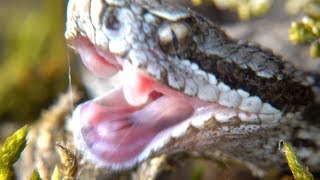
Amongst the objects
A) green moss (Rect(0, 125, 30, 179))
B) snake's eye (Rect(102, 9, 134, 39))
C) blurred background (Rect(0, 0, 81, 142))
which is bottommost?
blurred background (Rect(0, 0, 81, 142))

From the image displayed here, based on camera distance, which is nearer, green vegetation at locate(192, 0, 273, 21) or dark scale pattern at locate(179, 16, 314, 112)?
dark scale pattern at locate(179, 16, 314, 112)

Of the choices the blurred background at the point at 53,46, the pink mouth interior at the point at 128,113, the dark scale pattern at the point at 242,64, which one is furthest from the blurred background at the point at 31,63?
the dark scale pattern at the point at 242,64

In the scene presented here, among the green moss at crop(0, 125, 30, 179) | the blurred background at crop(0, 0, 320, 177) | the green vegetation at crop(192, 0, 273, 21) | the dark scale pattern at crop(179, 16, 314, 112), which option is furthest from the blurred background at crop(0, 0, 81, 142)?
the dark scale pattern at crop(179, 16, 314, 112)

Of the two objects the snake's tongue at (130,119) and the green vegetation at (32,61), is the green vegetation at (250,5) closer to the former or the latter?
the snake's tongue at (130,119)

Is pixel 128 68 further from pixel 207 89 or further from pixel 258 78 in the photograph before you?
pixel 258 78

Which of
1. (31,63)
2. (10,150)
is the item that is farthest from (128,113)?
(31,63)

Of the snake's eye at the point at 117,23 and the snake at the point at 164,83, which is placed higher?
the snake's eye at the point at 117,23

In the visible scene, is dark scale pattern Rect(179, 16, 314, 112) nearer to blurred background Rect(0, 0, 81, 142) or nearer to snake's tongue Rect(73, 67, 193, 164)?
snake's tongue Rect(73, 67, 193, 164)

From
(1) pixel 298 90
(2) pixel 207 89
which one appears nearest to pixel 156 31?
(2) pixel 207 89
